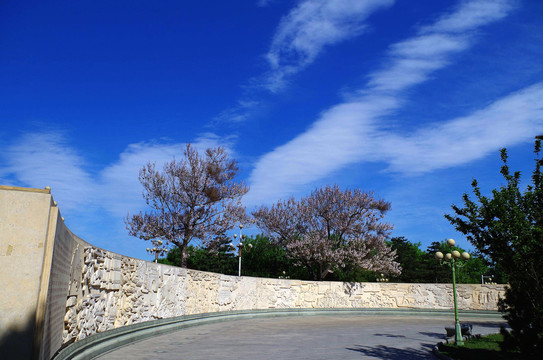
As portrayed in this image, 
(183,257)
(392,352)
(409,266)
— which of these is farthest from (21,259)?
(409,266)

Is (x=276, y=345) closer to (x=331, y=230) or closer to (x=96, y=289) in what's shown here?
(x=96, y=289)

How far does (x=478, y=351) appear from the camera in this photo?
38.3 ft

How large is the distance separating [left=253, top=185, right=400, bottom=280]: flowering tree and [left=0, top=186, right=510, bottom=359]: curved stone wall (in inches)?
223

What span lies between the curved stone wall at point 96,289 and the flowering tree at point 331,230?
18.5 feet

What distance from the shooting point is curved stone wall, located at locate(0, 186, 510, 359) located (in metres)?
5.48

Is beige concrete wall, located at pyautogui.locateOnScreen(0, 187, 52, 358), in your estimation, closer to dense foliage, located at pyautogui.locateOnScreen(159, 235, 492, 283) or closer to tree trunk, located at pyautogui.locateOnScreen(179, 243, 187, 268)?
tree trunk, located at pyautogui.locateOnScreen(179, 243, 187, 268)

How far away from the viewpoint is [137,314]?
43.4ft

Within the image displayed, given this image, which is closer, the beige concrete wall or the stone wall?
the beige concrete wall

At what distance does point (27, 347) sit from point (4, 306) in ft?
1.83

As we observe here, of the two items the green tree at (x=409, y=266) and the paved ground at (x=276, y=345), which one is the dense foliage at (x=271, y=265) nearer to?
the green tree at (x=409, y=266)

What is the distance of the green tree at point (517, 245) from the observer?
28.7 feet

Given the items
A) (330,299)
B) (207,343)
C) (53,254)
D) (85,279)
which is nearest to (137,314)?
(207,343)

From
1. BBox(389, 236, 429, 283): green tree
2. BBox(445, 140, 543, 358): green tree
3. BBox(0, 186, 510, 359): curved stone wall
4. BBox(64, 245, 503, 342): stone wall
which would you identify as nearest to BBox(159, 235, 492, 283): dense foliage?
BBox(389, 236, 429, 283): green tree

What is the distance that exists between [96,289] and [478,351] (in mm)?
9784
